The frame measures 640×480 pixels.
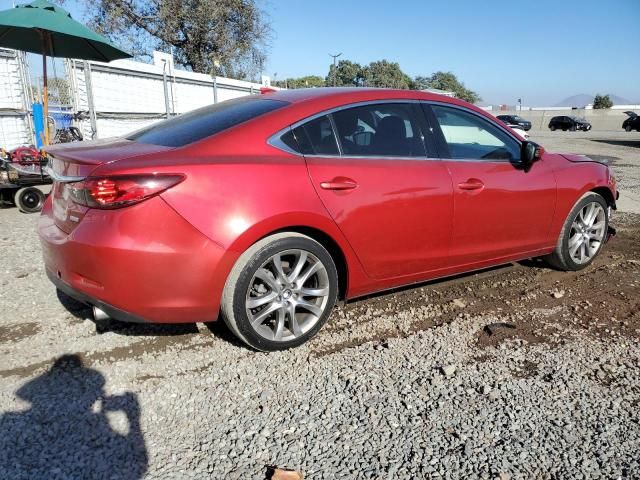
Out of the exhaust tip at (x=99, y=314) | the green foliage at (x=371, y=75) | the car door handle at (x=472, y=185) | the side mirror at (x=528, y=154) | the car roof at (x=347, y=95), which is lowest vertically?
the exhaust tip at (x=99, y=314)

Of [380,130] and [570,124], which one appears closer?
[380,130]

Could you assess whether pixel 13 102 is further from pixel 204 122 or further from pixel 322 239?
pixel 322 239

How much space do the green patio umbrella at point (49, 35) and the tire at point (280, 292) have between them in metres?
5.93

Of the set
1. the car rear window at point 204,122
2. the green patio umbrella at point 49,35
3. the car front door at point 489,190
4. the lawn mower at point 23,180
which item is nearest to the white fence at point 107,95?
the green patio umbrella at point 49,35

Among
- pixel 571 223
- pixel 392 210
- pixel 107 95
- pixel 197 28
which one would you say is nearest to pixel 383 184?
pixel 392 210

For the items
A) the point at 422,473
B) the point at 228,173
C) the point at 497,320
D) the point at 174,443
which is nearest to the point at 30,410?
the point at 174,443

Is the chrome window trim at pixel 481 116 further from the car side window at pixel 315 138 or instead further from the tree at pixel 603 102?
the tree at pixel 603 102

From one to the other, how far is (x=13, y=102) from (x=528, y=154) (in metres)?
10.6

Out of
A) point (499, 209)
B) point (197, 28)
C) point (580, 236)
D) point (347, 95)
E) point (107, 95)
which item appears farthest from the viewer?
point (197, 28)

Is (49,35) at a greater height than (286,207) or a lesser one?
greater

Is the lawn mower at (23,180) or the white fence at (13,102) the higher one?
the white fence at (13,102)

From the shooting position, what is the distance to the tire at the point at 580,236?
4559 millimetres

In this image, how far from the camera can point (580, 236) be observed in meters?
4.70

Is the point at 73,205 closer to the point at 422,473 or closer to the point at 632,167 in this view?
the point at 422,473
